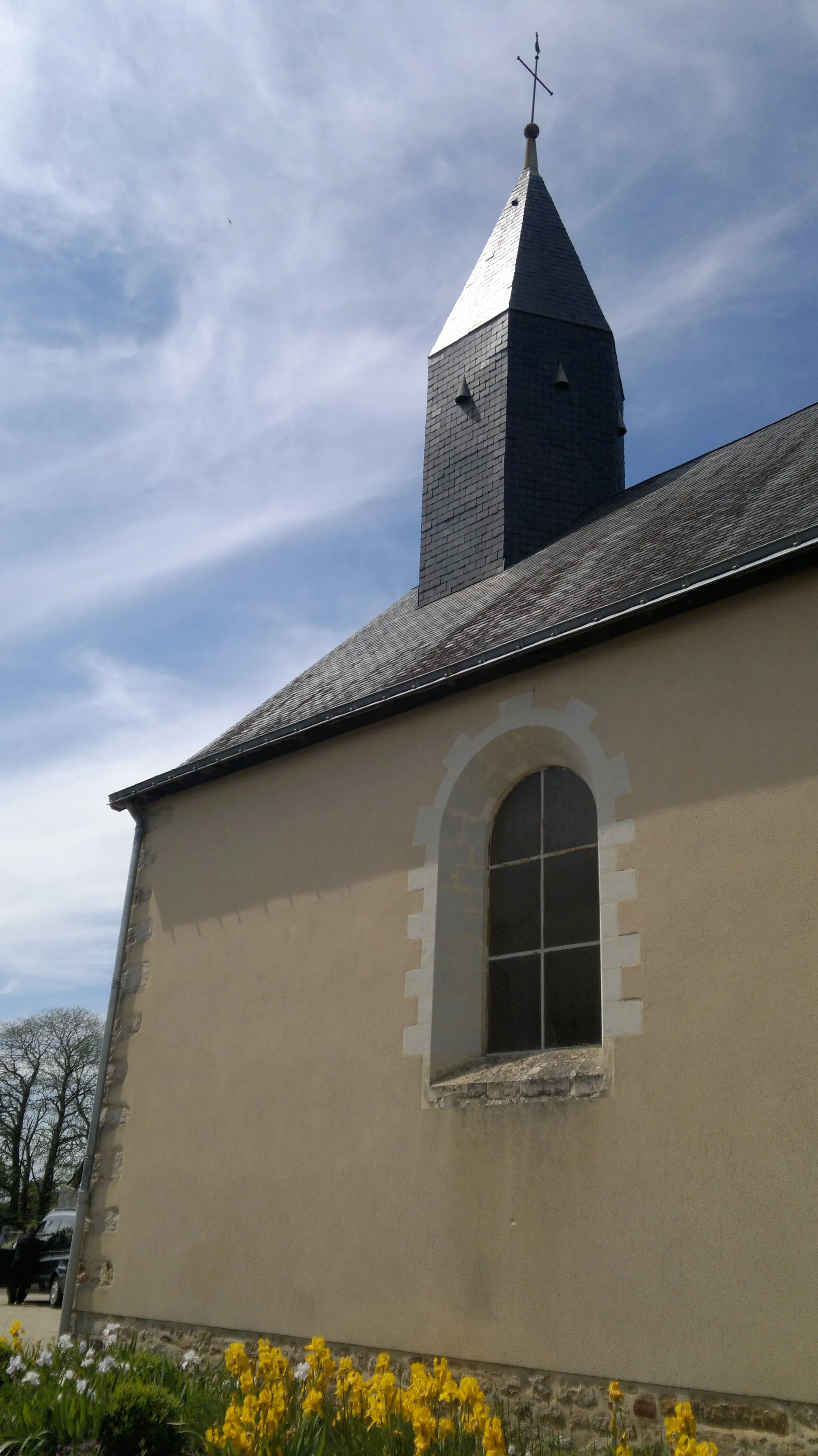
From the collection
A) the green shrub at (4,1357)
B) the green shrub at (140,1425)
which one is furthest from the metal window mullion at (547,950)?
the green shrub at (4,1357)

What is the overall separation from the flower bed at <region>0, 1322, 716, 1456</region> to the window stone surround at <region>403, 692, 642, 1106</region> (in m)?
1.34

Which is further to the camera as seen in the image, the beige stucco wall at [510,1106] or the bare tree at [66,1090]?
the bare tree at [66,1090]

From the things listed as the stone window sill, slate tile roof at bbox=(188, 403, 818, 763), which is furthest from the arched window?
slate tile roof at bbox=(188, 403, 818, 763)

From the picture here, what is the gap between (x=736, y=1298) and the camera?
462cm

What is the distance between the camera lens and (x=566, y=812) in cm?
652

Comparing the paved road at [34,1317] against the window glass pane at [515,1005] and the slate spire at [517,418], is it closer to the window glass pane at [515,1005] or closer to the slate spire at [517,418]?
the window glass pane at [515,1005]

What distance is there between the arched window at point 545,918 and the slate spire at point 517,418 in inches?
137

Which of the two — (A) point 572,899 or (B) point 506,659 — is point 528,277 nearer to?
(B) point 506,659

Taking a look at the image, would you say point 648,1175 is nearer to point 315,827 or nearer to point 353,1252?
point 353,1252

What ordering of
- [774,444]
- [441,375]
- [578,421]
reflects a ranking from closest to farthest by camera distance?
[774,444] < [578,421] < [441,375]

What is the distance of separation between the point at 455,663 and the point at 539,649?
60cm

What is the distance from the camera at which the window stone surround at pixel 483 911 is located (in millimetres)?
5602

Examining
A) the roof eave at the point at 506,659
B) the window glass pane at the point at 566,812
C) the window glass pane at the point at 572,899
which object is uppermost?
the roof eave at the point at 506,659

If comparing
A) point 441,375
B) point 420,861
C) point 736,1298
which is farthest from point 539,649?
point 441,375
